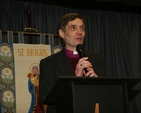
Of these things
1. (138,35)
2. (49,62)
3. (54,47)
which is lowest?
(49,62)

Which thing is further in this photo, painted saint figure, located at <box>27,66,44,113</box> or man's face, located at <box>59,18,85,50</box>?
painted saint figure, located at <box>27,66,44,113</box>

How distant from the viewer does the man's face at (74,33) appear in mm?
2302

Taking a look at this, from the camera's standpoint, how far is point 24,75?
154 inches

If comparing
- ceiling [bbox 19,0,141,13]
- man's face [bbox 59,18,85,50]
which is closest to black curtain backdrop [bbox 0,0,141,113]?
ceiling [bbox 19,0,141,13]

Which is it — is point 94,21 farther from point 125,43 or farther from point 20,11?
point 20,11

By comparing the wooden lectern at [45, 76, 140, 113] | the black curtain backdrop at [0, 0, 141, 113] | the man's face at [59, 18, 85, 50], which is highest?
the black curtain backdrop at [0, 0, 141, 113]

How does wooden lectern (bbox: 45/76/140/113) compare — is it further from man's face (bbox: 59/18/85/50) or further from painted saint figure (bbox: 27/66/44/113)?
painted saint figure (bbox: 27/66/44/113)

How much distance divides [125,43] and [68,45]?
313 centimetres

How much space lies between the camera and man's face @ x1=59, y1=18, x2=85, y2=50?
2.30m

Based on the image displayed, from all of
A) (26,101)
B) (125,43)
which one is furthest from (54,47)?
(125,43)

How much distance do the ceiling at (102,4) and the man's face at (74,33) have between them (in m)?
2.26

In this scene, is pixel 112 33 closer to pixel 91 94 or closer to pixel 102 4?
pixel 102 4

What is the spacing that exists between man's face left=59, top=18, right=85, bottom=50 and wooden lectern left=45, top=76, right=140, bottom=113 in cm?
74

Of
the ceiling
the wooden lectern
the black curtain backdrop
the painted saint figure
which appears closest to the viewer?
the wooden lectern
